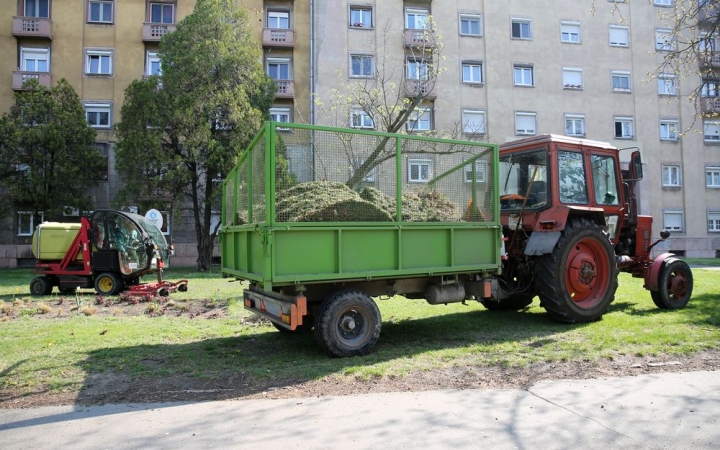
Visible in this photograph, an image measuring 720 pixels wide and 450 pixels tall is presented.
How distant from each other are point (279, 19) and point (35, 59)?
12426mm

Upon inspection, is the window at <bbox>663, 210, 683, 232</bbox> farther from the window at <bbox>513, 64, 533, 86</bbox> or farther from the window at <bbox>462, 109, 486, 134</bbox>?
the window at <bbox>462, 109, 486, 134</bbox>

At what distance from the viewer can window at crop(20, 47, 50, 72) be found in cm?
2586

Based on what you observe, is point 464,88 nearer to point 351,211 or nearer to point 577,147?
point 577,147

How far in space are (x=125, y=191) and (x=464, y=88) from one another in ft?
59.3

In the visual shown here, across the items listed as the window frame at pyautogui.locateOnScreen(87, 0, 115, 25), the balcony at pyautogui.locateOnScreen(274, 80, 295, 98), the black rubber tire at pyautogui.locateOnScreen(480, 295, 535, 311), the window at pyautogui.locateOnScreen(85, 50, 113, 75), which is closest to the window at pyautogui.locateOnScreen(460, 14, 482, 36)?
the balcony at pyautogui.locateOnScreen(274, 80, 295, 98)

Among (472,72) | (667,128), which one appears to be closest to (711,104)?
(667,128)

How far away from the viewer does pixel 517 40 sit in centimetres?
2923

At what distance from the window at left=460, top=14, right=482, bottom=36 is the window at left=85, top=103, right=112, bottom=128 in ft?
63.4

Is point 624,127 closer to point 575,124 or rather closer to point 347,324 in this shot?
point 575,124

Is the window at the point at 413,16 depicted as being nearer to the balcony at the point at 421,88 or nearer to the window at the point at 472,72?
the window at the point at 472,72

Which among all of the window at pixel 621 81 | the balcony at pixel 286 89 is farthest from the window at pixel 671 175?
the balcony at pixel 286 89

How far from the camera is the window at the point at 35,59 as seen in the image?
1018 inches

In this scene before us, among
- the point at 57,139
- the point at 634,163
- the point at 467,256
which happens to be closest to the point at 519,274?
the point at 467,256

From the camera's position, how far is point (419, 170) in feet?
21.7
